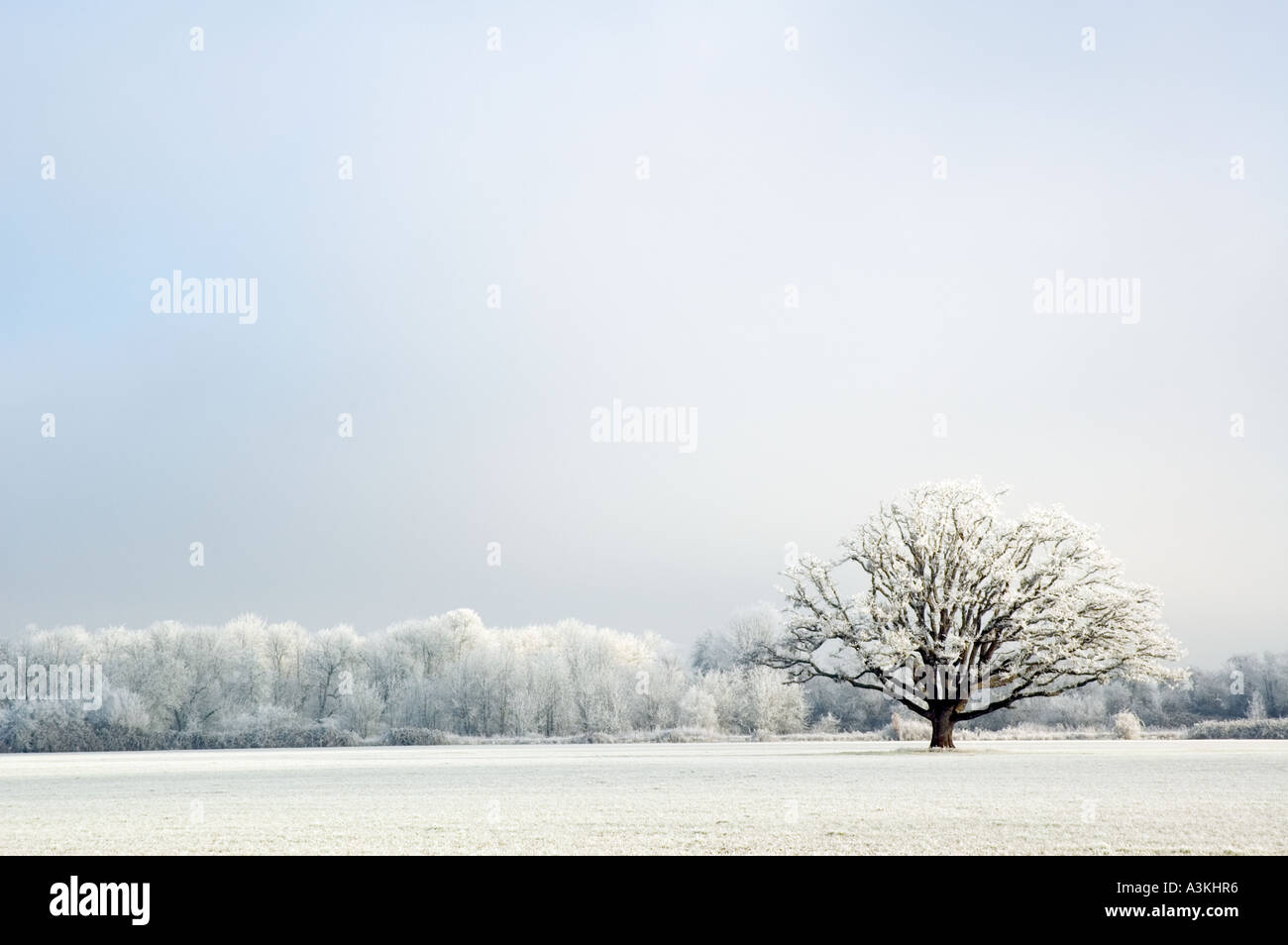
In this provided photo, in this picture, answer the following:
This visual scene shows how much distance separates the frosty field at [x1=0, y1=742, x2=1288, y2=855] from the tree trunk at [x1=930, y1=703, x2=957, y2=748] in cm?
1160

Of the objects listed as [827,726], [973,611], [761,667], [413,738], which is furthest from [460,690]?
[973,611]

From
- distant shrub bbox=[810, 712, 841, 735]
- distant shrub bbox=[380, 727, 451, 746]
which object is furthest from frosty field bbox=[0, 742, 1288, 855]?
distant shrub bbox=[810, 712, 841, 735]

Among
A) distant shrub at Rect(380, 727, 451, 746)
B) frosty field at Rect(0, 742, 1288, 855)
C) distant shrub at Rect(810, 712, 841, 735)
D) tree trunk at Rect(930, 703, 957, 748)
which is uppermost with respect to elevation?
frosty field at Rect(0, 742, 1288, 855)

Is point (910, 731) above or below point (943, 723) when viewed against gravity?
below

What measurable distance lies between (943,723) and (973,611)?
4653 millimetres

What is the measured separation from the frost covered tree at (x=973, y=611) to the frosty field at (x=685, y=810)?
32.6 feet

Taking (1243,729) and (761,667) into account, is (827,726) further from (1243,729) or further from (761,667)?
(761,667)

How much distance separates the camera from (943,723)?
4472 centimetres

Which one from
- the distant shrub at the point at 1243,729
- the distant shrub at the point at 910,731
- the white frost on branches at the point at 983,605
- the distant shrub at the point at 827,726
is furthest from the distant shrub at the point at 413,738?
the distant shrub at the point at 1243,729

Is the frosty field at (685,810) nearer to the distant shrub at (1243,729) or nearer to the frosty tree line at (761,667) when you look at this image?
the frosty tree line at (761,667)

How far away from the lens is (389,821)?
669 inches

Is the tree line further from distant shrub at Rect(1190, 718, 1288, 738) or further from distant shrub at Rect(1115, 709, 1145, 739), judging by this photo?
distant shrub at Rect(1115, 709, 1145, 739)

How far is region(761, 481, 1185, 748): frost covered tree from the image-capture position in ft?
140
